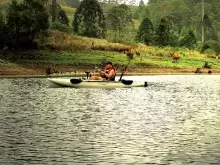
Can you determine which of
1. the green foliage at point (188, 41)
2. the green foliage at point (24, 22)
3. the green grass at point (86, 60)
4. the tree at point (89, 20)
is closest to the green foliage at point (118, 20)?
the tree at point (89, 20)

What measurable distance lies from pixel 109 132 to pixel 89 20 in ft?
314

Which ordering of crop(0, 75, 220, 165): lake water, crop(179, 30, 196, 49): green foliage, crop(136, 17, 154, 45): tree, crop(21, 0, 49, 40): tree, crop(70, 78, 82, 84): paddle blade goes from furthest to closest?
1. crop(179, 30, 196, 49): green foliage
2. crop(136, 17, 154, 45): tree
3. crop(21, 0, 49, 40): tree
4. crop(70, 78, 82, 84): paddle blade
5. crop(0, 75, 220, 165): lake water

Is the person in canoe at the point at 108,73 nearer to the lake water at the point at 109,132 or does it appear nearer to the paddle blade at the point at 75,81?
the paddle blade at the point at 75,81

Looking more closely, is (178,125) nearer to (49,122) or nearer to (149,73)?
(49,122)

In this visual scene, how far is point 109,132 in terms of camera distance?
21328mm

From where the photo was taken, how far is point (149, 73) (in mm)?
79562

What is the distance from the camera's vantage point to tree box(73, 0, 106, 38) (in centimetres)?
11087

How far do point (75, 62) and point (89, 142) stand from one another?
55.5 metres

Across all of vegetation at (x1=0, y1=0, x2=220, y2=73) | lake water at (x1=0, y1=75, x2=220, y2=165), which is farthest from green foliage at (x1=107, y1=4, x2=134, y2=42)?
lake water at (x1=0, y1=75, x2=220, y2=165)

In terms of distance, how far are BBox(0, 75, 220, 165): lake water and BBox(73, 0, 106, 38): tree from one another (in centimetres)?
7625

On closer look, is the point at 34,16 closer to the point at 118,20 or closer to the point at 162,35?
the point at 162,35

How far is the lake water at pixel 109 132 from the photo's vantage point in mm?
16641

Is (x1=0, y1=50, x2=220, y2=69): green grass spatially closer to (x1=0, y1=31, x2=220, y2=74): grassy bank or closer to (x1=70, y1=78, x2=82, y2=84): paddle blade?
(x1=0, y1=31, x2=220, y2=74): grassy bank

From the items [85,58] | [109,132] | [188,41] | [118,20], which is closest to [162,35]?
[188,41]
